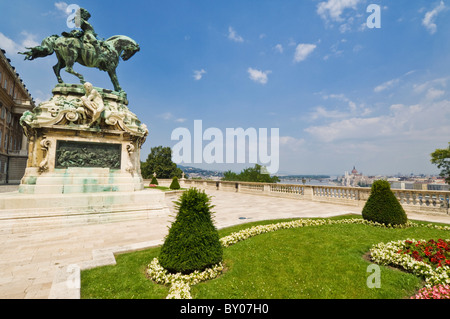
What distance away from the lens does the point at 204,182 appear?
34906 millimetres

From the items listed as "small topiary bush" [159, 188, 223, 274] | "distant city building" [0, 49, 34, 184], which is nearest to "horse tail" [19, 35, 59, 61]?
"small topiary bush" [159, 188, 223, 274]

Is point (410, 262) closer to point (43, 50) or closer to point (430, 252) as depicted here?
point (430, 252)

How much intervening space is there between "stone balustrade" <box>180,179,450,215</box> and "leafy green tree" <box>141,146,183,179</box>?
34.1m

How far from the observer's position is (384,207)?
28.7 ft

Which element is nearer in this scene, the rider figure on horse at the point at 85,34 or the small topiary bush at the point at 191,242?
the small topiary bush at the point at 191,242

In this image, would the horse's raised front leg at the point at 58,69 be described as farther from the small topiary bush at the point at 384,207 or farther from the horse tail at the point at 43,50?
the small topiary bush at the point at 384,207

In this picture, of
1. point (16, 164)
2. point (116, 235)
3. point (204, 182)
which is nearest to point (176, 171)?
point (204, 182)

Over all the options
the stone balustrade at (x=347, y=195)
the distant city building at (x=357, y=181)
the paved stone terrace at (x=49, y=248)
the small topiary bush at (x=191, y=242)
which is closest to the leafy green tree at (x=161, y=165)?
the stone balustrade at (x=347, y=195)

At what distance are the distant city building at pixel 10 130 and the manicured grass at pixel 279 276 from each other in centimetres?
5161

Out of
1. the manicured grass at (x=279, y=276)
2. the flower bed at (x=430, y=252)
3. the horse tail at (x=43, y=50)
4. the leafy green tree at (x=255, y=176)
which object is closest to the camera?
the manicured grass at (x=279, y=276)

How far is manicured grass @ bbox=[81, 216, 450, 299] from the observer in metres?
3.68

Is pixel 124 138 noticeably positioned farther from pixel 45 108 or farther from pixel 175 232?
pixel 175 232

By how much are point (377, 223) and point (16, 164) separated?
207 ft

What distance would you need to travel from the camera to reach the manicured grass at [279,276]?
3.68 m
